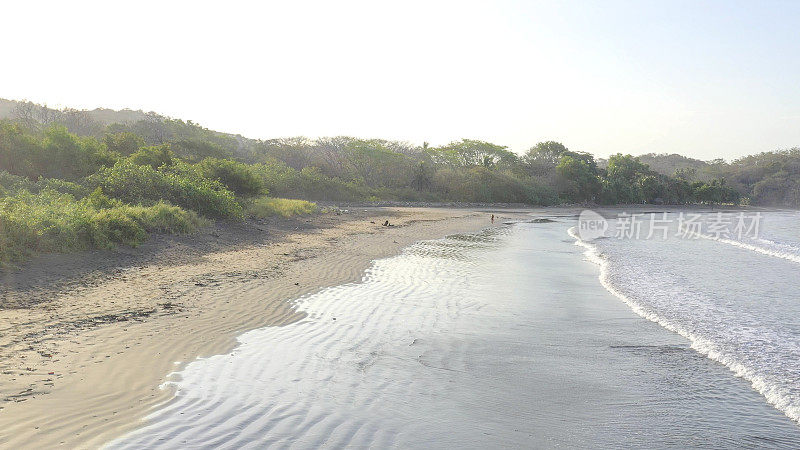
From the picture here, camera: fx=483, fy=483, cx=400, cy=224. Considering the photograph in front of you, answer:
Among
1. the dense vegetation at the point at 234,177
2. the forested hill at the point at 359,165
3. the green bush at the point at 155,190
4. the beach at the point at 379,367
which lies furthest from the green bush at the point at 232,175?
the beach at the point at 379,367

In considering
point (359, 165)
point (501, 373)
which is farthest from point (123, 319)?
point (359, 165)

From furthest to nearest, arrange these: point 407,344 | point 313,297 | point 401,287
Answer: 1. point 401,287
2. point 313,297
3. point 407,344

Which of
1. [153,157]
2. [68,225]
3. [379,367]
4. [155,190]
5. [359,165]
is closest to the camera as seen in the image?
[379,367]

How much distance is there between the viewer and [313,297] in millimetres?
9172

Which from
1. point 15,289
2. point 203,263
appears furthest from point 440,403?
point 203,263

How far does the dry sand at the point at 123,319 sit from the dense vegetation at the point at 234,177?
1461 mm

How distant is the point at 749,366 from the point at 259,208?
2006cm

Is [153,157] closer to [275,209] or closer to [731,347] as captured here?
[275,209]

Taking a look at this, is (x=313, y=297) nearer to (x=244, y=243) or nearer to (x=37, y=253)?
(x=37, y=253)

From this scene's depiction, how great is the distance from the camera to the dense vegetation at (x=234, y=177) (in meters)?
12.6

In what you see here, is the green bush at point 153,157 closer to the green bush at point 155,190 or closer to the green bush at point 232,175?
the green bush at point 232,175

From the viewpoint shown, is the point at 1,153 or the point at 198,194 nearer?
the point at 198,194

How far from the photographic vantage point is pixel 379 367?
564cm

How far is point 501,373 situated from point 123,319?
5272 mm
